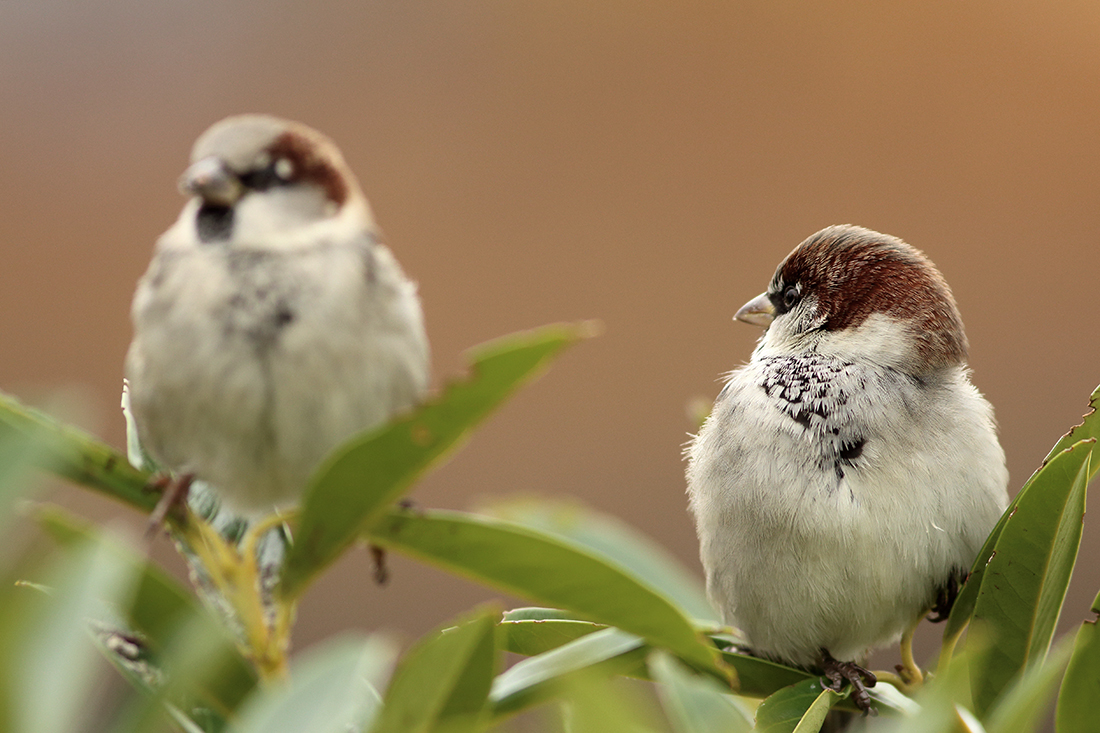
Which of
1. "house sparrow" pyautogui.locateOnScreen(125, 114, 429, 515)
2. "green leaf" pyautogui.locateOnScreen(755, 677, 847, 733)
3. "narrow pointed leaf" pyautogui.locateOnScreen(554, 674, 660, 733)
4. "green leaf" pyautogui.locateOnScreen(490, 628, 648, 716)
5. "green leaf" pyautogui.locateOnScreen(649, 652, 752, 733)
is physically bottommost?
"green leaf" pyautogui.locateOnScreen(755, 677, 847, 733)

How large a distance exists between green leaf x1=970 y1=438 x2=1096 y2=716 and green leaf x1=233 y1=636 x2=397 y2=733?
45cm

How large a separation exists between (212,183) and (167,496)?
15 centimetres

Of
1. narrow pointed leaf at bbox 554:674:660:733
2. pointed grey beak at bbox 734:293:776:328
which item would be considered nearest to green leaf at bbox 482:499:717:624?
pointed grey beak at bbox 734:293:776:328

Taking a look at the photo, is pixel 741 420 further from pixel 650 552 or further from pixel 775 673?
pixel 775 673

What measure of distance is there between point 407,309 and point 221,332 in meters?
0.10

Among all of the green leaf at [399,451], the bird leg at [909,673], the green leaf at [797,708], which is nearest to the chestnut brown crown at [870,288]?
the bird leg at [909,673]

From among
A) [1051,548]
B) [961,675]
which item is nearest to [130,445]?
[961,675]

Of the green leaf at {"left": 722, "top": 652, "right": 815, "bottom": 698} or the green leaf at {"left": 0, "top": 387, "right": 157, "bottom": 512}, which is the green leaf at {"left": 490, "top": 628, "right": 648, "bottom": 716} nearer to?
the green leaf at {"left": 722, "top": 652, "right": 815, "bottom": 698}

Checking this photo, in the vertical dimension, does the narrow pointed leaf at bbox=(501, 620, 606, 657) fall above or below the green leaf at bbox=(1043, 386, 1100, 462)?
below

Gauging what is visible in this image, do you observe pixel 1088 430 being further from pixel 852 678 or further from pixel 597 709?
pixel 597 709

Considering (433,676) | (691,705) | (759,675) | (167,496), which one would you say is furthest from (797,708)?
(167,496)

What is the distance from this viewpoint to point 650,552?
1049 mm

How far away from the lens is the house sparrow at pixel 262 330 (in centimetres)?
48

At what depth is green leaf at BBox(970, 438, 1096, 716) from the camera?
681 mm
